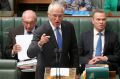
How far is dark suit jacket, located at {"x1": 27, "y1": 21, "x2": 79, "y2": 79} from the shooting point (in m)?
3.64

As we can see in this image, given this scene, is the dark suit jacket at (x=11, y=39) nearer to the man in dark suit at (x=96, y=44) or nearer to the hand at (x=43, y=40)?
the man in dark suit at (x=96, y=44)

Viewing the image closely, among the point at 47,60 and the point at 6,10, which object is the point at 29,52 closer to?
the point at 47,60

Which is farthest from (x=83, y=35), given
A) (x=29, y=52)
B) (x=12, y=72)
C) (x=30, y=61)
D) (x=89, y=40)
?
(x=12, y=72)

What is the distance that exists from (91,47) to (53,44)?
3.40 ft

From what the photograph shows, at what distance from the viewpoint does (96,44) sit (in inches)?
185

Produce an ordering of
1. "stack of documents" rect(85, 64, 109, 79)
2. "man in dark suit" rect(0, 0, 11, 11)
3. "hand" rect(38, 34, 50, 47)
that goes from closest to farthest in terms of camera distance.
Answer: "stack of documents" rect(85, 64, 109, 79) < "hand" rect(38, 34, 50, 47) < "man in dark suit" rect(0, 0, 11, 11)

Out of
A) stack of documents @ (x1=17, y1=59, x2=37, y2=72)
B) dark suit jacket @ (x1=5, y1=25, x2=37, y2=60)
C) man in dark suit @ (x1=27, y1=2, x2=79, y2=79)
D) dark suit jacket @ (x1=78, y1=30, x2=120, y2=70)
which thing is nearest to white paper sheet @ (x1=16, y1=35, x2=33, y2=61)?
stack of documents @ (x1=17, y1=59, x2=37, y2=72)

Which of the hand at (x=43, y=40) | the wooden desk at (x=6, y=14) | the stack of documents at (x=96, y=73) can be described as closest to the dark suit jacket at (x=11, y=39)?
the wooden desk at (x=6, y=14)

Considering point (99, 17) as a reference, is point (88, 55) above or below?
below

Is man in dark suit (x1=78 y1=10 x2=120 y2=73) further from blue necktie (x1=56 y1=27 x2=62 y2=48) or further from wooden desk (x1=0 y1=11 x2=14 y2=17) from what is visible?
wooden desk (x1=0 y1=11 x2=14 y2=17)

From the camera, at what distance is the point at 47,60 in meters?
3.77

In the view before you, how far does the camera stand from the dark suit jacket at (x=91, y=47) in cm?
465

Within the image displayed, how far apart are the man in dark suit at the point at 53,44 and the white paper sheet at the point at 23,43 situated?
557 millimetres

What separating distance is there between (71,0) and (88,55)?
1192 mm
